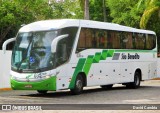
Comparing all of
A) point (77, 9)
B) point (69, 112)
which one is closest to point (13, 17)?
point (77, 9)

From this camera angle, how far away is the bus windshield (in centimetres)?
1922

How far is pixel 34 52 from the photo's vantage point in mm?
19469

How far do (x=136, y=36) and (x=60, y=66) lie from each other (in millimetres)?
8602

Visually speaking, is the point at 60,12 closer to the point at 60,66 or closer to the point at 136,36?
the point at 136,36

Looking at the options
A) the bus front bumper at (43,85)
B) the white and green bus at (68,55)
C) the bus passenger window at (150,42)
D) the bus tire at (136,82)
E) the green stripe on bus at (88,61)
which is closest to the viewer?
the bus front bumper at (43,85)

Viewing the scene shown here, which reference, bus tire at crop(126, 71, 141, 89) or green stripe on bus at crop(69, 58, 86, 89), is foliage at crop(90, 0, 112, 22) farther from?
green stripe on bus at crop(69, 58, 86, 89)

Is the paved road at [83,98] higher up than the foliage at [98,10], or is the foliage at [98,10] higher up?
the foliage at [98,10]

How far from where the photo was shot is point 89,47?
21781 mm

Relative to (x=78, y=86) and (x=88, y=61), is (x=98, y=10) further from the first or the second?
(x=78, y=86)

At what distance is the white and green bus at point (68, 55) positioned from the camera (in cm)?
1922

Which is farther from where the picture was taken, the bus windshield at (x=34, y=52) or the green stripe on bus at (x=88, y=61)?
the green stripe on bus at (x=88, y=61)

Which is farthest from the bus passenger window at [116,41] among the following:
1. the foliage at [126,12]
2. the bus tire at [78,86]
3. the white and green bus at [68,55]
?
the foliage at [126,12]

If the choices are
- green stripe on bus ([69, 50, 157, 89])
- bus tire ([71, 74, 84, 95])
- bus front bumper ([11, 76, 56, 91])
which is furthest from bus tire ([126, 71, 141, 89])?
bus front bumper ([11, 76, 56, 91])

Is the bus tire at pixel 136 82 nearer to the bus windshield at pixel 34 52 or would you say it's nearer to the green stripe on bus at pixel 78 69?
the green stripe on bus at pixel 78 69
